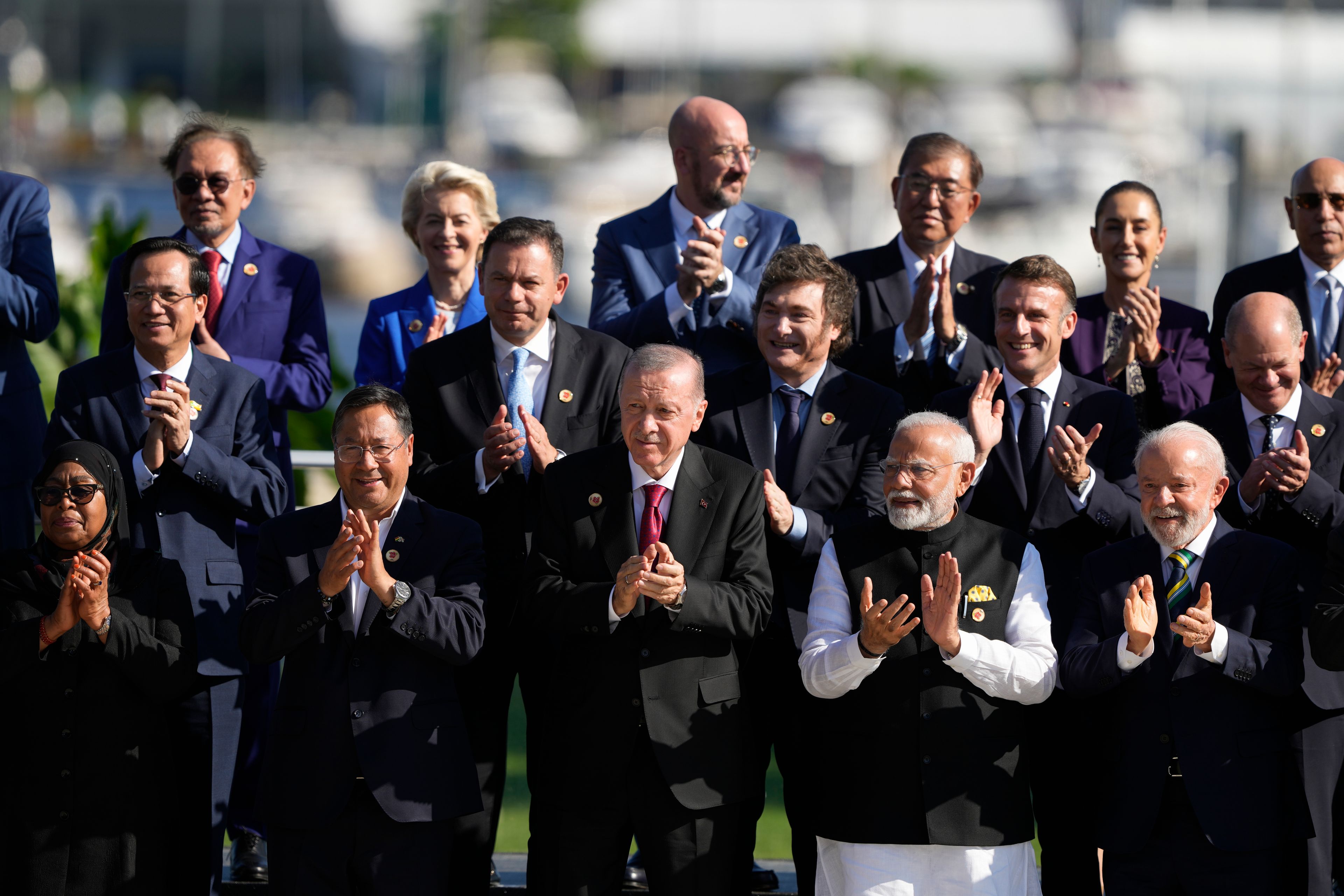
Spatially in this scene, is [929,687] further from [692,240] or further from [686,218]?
[686,218]

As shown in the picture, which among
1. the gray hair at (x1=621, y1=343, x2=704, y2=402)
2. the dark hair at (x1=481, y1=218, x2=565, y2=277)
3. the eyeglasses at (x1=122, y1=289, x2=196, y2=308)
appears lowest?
the gray hair at (x1=621, y1=343, x2=704, y2=402)

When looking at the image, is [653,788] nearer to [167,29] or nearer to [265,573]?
[265,573]

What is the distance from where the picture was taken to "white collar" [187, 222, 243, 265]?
220 inches

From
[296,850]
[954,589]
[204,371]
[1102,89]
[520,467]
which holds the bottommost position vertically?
[296,850]

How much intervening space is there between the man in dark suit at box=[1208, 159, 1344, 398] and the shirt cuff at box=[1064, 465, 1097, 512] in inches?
42.0

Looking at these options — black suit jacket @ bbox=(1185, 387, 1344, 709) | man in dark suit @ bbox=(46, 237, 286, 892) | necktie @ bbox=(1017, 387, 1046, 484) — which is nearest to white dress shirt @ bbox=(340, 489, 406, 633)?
man in dark suit @ bbox=(46, 237, 286, 892)

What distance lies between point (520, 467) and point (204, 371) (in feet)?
3.60

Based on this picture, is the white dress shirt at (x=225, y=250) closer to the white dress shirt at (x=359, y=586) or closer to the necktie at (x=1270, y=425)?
the white dress shirt at (x=359, y=586)

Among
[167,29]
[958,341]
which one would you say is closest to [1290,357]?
[958,341]

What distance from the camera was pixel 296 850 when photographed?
438cm

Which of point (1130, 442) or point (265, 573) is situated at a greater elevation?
point (1130, 442)

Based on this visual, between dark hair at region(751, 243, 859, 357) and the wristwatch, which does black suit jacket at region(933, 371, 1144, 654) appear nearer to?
dark hair at region(751, 243, 859, 357)

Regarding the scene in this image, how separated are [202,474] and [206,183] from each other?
1.32 metres

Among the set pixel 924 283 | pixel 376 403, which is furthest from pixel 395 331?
pixel 924 283
